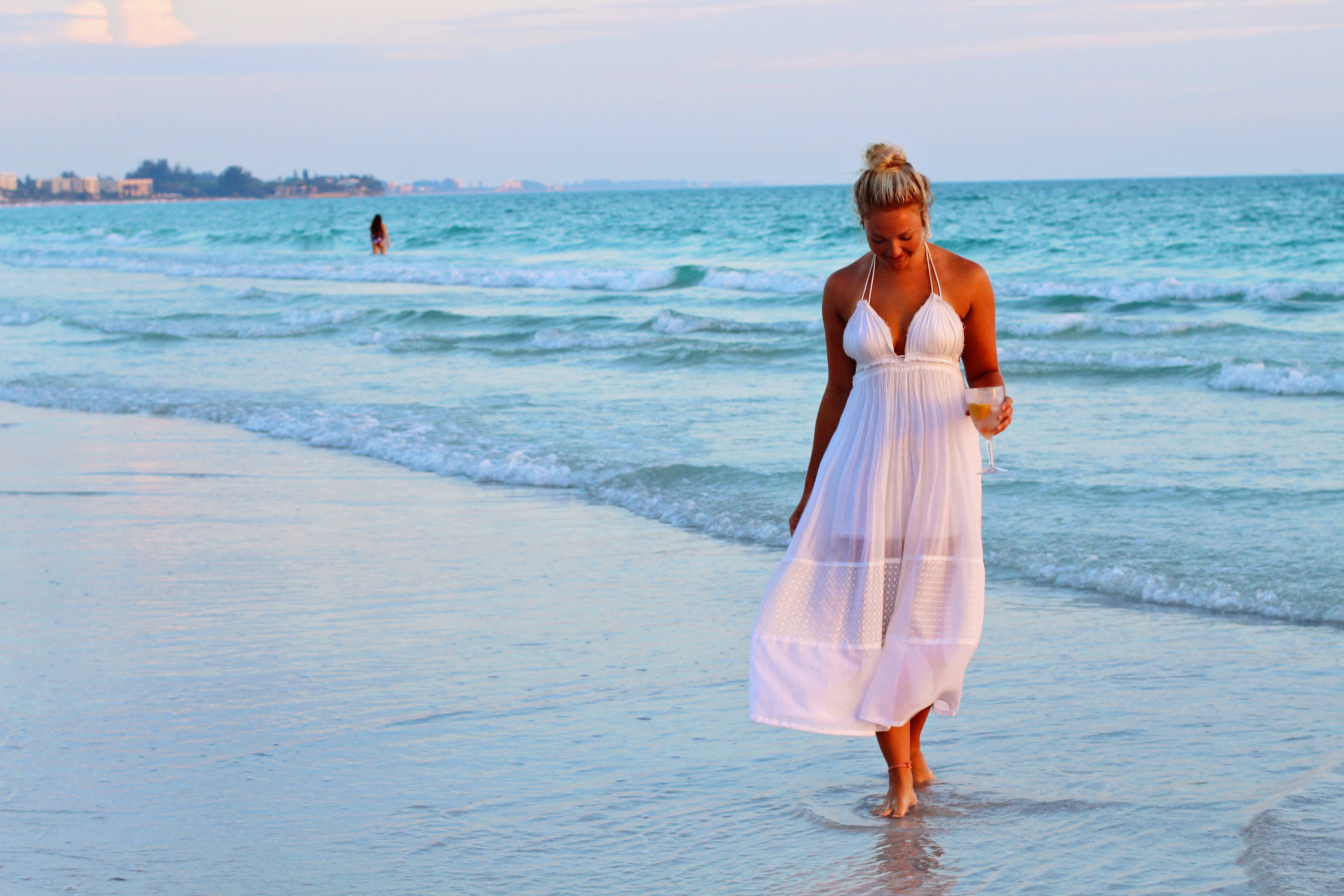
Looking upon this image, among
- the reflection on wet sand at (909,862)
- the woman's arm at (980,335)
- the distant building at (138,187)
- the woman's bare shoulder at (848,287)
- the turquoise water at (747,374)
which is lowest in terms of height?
the reflection on wet sand at (909,862)

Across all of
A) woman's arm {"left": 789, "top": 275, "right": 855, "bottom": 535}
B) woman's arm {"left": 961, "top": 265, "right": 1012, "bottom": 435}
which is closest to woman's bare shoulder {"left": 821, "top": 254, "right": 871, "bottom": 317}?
woman's arm {"left": 789, "top": 275, "right": 855, "bottom": 535}

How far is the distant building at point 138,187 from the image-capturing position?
170375 millimetres

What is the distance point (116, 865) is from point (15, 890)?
22 centimetres

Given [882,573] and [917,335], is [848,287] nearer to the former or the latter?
[917,335]

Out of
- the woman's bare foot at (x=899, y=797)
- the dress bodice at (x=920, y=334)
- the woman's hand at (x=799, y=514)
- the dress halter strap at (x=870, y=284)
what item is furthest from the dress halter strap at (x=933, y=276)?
the woman's bare foot at (x=899, y=797)

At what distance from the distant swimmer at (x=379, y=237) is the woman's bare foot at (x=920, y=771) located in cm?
3565

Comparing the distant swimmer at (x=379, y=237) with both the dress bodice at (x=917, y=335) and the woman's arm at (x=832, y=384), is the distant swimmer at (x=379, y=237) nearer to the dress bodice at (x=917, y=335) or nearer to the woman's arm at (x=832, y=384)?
the woman's arm at (x=832, y=384)

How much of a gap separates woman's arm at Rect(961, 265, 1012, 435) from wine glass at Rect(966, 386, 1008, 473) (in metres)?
0.13

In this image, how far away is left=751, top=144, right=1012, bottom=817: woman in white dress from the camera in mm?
3154

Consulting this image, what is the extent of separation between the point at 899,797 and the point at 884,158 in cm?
163

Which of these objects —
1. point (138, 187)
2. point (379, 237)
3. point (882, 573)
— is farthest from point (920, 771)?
point (138, 187)

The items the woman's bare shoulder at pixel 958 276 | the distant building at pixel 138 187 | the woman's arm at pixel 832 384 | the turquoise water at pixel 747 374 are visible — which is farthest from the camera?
the distant building at pixel 138 187

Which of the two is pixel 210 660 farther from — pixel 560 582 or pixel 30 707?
pixel 560 582

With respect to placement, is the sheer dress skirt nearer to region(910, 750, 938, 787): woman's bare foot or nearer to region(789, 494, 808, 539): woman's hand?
region(789, 494, 808, 539): woman's hand
